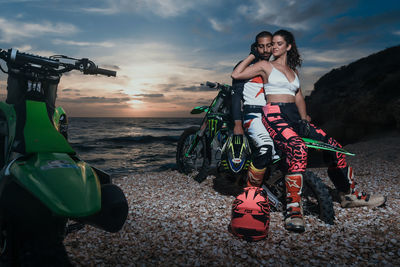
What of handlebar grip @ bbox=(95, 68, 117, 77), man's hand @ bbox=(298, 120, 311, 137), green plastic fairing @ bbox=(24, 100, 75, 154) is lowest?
green plastic fairing @ bbox=(24, 100, 75, 154)

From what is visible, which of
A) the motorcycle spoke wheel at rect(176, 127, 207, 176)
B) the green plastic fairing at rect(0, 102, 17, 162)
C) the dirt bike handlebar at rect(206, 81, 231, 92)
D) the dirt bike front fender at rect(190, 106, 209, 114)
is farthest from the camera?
the motorcycle spoke wheel at rect(176, 127, 207, 176)

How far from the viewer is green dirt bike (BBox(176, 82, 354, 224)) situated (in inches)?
127

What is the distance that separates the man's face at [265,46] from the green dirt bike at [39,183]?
2510mm

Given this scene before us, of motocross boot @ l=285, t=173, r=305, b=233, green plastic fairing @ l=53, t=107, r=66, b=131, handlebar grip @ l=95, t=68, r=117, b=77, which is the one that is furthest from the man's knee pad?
green plastic fairing @ l=53, t=107, r=66, b=131

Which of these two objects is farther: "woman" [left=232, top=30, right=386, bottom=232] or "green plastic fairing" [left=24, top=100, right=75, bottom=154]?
"woman" [left=232, top=30, right=386, bottom=232]

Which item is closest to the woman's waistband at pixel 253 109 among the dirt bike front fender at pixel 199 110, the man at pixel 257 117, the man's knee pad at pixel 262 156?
the man at pixel 257 117

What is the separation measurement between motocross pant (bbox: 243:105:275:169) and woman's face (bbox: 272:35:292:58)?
2.48 ft

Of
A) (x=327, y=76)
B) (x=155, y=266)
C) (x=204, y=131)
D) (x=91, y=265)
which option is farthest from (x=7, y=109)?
(x=327, y=76)

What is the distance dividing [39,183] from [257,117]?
8.77 feet

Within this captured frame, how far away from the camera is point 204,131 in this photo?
5.26m

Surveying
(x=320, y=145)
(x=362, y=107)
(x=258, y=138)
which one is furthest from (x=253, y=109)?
(x=362, y=107)

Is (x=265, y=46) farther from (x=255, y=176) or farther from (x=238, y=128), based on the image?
(x=255, y=176)

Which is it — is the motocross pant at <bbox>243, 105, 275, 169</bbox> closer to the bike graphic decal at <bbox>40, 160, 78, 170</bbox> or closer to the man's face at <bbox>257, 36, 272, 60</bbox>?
the man's face at <bbox>257, 36, 272, 60</bbox>

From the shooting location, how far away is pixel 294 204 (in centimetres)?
316
